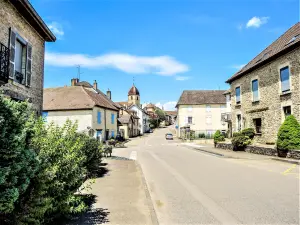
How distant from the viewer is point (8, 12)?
869 centimetres

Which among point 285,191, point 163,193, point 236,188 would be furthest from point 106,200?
point 285,191

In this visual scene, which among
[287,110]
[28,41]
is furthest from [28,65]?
[287,110]

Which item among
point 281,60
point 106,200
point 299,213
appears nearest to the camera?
point 299,213

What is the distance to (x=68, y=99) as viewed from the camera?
31.2 meters

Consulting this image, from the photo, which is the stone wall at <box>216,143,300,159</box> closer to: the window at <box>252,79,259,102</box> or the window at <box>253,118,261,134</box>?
the window at <box>253,118,261,134</box>

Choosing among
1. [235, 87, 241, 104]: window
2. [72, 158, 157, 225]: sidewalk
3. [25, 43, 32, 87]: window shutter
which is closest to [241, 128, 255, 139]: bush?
[235, 87, 241, 104]: window

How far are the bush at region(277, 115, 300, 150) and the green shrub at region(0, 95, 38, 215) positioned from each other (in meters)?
14.9

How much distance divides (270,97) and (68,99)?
23.6 m

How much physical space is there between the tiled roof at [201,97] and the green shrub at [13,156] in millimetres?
48443

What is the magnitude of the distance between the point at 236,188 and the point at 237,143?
44.1ft

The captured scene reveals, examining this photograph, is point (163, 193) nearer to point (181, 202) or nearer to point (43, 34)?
point (181, 202)

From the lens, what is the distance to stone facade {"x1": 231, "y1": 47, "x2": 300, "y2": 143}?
16.4 m

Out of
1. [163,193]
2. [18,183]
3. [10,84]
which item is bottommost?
[163,193]

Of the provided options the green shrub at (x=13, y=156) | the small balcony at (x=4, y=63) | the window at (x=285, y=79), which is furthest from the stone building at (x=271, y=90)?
the green shrub at (x=13, y=156)
